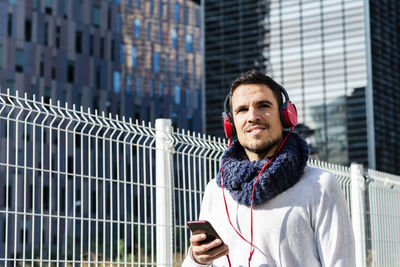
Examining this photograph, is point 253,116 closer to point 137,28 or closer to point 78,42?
point 78,42

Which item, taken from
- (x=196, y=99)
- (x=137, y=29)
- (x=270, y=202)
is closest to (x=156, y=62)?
(x=137, y=29)

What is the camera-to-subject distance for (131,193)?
18.5 feet

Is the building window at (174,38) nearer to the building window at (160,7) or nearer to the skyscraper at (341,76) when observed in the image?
the building window at (160,7)

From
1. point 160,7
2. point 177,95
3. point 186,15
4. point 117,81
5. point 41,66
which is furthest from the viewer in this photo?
point 186,15

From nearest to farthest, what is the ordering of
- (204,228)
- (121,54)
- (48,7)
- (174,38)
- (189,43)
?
(204,228)
(48,7)
(121,54)
(174,38)
(189,43)

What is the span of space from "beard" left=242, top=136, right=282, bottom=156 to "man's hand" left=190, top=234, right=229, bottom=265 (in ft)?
1.26

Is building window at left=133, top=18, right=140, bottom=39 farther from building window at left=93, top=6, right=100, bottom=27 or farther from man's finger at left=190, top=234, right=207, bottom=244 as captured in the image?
man's finger at left=190, top=234, right=207, bottom=244

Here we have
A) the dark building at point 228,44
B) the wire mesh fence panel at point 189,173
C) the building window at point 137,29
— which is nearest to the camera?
the wire mesh fence panel at point 189,173

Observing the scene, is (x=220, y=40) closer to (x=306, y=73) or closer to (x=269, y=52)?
(x=269, y=52)

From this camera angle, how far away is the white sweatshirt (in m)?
2.53

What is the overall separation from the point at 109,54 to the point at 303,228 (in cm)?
4909

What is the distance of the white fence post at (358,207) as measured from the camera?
7543 mm

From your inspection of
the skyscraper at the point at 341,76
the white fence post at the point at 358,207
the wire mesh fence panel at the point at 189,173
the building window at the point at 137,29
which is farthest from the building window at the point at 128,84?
the wire mesh fence panel at the point at 189,173

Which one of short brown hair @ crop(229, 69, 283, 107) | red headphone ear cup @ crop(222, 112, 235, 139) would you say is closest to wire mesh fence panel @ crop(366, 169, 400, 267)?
red headphone ear cup @ crop(222, 112, 235, 139)
